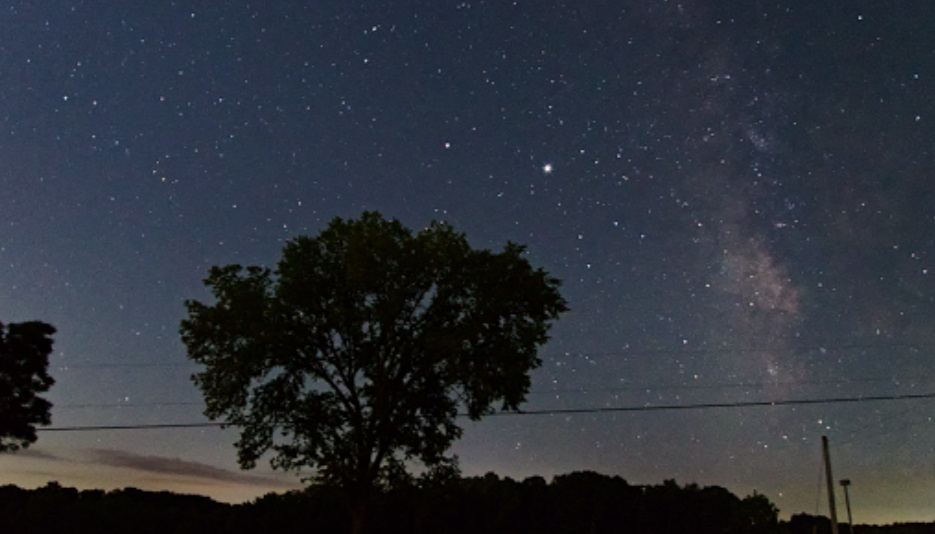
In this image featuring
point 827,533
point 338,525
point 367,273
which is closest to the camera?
point 367,273

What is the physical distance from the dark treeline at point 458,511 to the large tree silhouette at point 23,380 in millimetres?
5955

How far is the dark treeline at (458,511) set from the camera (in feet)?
147

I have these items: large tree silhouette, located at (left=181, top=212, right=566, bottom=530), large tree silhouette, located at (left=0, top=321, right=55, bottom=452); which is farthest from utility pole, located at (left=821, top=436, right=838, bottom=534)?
large tree silhouette, located at (left=0, top=321, right=55, bottom=452)

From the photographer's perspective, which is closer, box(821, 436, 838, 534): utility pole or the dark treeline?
box(821, 436, 838, 534): utility pole

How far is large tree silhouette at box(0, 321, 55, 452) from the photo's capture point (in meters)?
38.3

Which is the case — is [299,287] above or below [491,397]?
above

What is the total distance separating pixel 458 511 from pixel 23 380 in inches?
2126

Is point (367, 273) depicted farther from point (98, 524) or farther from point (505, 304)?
point (98, 524)

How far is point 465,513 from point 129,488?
35425 millimetres

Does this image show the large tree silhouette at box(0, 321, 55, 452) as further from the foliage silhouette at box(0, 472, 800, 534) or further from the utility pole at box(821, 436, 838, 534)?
the utility pole at box(821, 436, 838, 534)

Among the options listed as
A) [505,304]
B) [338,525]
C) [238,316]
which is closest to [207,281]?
[238,316]

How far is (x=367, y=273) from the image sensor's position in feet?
83.4

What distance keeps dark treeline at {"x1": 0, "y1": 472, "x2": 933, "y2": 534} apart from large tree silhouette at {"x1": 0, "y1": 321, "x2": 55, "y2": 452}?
5955mm

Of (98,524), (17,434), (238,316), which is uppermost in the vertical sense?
(238,316)
